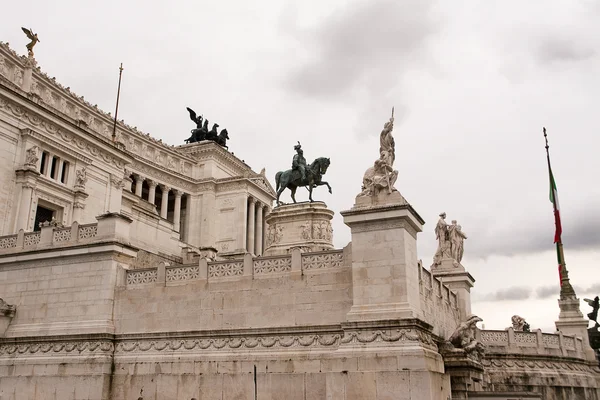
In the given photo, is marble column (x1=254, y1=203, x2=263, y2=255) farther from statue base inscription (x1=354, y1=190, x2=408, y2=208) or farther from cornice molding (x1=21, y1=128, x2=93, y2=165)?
statue base inscription (x1=354, y1=190, x2=408, y2=208)

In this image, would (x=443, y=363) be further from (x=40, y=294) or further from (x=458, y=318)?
(x=40, y=294)

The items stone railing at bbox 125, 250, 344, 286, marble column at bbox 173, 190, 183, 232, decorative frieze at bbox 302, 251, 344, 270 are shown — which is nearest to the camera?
decorative frieze at bbox 302, 251, 344, 270

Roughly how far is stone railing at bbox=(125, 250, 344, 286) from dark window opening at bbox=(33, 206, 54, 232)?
17.8 metres

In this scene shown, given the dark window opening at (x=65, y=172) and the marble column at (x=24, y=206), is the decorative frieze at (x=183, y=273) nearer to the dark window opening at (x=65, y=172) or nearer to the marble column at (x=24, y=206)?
the marble column at (x=24, y=206)

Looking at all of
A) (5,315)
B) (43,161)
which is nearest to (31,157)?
(43,161)

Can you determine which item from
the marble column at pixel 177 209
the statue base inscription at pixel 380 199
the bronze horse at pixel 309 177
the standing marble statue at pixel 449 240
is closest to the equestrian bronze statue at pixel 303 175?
the bronze horse at pixel 309 177

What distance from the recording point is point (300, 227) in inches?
1411

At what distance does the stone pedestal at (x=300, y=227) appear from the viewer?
35406mm

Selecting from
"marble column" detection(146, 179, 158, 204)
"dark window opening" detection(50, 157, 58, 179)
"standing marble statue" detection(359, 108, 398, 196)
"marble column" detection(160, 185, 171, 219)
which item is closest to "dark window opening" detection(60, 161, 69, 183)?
"dark window opening" detection(50, 157, 58, 179)

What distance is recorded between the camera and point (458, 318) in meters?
27.1

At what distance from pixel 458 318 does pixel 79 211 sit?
88.5 feet

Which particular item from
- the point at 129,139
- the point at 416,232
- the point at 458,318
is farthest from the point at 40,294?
the point at 129,139

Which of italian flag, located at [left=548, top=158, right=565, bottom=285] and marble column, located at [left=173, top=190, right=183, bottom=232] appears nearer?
italian flag, located at [left=548, top=158, right=565, bottom=285]

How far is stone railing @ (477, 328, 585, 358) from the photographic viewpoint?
1062 inches
